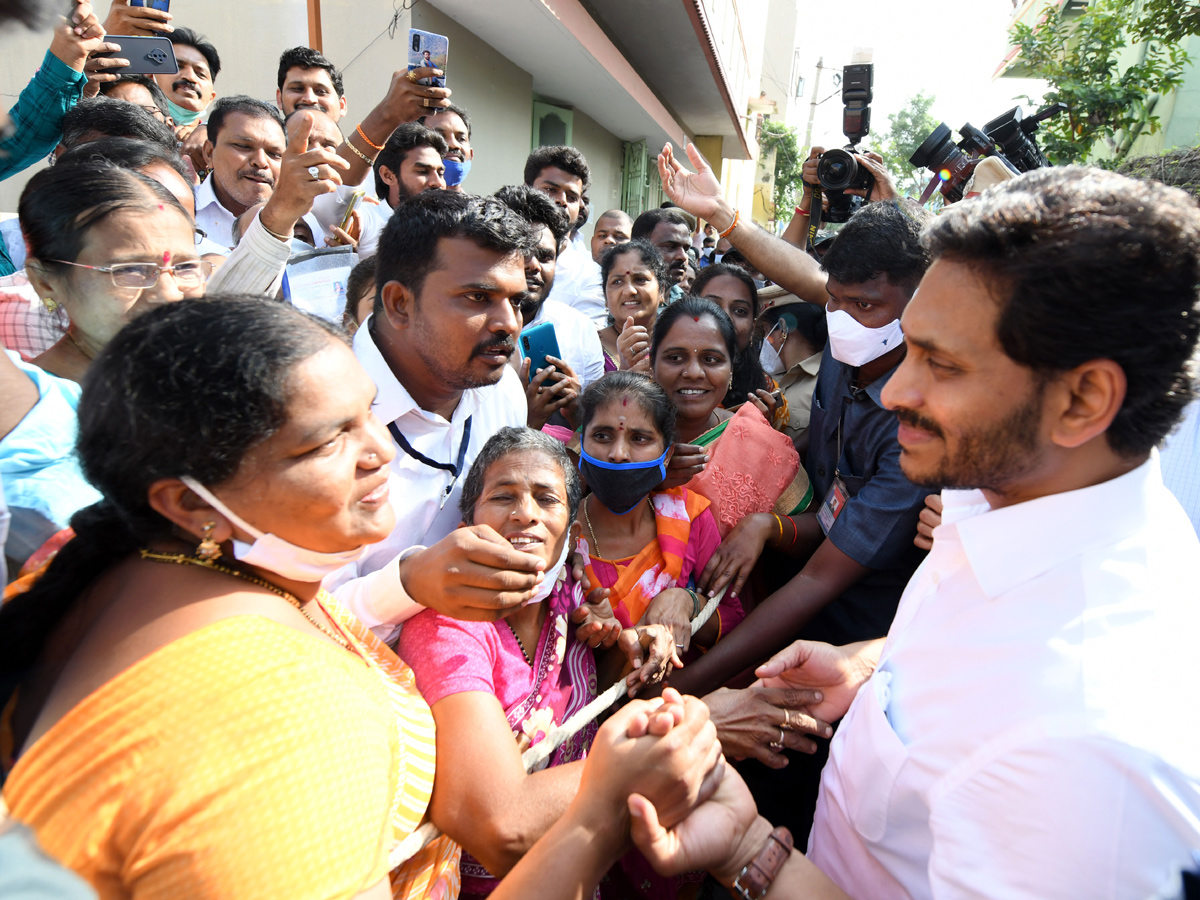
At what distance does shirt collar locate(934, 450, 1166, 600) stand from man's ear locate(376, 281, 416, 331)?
193 cm

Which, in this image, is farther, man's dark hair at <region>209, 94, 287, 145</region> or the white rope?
man's dark hair at <region>209, 94, 287, 145</region>

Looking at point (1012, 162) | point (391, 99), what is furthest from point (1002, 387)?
point (1012, 162)

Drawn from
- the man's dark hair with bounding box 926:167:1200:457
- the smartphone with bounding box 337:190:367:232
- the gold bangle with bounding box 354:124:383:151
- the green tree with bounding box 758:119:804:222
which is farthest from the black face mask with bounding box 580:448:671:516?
the green tree with bounding box 758:119:804:222

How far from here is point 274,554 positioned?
1271 millimetres

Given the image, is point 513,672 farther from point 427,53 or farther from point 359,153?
point 427,53

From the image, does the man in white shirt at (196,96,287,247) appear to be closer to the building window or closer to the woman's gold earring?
the woman's gold earring

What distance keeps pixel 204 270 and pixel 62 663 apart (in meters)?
1.60

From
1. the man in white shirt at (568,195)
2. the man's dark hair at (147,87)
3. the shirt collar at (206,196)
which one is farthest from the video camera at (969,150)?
the man's dark hair at (147,87)

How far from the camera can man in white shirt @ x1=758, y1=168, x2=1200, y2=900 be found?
106 cm

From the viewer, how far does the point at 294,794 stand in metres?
1.00

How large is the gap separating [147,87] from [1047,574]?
18.0 ft

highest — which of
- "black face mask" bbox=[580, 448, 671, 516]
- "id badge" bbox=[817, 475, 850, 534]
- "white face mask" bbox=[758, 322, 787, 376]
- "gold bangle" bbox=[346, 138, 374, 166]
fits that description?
"gold bangle" bbox=[346, 138, 374, 166]

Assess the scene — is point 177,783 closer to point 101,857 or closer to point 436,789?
point 101,857

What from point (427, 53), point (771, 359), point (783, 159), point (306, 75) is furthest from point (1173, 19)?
point (783, 159)
